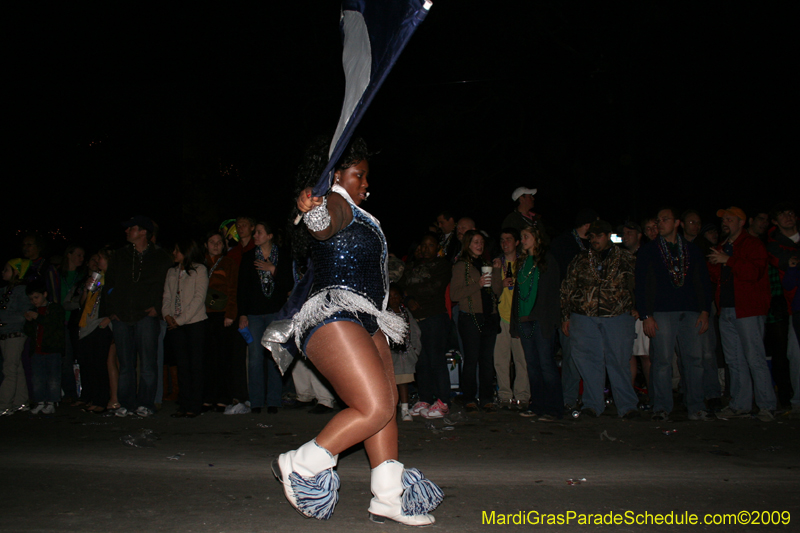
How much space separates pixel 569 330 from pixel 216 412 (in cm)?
426

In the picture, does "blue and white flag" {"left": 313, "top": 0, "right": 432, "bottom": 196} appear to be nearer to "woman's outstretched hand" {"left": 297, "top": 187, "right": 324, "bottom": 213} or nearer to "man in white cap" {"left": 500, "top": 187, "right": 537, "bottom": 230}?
"woman's outstretched hand" {"left": 297, "top": 187, "right": 324, "bottom": 213}

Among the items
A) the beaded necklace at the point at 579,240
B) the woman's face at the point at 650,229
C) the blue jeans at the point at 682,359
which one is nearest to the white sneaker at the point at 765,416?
the blue jeans at the point at 682,359

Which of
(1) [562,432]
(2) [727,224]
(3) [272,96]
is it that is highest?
(3) [272,96]

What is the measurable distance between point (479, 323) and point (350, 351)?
15.0 feet

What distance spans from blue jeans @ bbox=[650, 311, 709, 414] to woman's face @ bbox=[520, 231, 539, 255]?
1.57 metres

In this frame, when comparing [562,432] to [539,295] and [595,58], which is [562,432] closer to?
[539,295]

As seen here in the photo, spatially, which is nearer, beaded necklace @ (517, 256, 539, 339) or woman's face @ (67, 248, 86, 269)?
beaded necklace @ (517, 256, 539, 339)

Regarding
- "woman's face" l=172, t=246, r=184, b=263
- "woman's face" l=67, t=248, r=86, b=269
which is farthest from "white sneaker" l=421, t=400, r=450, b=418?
"woman's face" l=67, t=248, r=86, b=269

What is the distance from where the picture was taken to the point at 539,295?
733cm

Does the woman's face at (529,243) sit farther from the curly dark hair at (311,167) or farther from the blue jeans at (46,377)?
the blue jeans at (46,377)

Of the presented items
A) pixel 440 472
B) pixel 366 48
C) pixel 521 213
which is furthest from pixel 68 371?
pixel 366 48

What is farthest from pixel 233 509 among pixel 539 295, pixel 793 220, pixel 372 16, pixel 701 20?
pixel 701 20

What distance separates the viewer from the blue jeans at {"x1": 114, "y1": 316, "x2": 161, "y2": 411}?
7.58m

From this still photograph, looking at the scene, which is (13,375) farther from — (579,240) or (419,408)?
(579,240)
